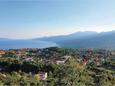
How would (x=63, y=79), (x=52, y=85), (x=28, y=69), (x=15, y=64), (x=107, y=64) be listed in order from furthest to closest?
(x=107, y=64), (x=15, y=64), (x=28, y=69), (x=63, y=79), (x=52, y=85)

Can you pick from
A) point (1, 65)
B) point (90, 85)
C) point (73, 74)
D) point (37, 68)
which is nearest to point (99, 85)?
point (90, 85)

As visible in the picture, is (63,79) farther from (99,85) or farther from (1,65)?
(1,65)

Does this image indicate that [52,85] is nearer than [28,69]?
Yes

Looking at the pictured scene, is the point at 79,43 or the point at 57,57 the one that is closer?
the point at 57,57

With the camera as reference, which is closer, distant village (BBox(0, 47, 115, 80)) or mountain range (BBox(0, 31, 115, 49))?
distant village (BBox(0, 47, 115, 80))

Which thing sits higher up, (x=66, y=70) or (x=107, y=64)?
(x=66, y=70)

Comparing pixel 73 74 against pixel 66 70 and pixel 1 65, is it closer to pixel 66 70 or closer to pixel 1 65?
pixel 66 70

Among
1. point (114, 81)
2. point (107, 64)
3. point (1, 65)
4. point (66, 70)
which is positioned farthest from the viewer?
point (107, 64)

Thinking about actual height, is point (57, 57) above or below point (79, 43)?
above

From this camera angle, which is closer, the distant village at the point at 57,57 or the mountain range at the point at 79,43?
the distant village at the point at 57,57
